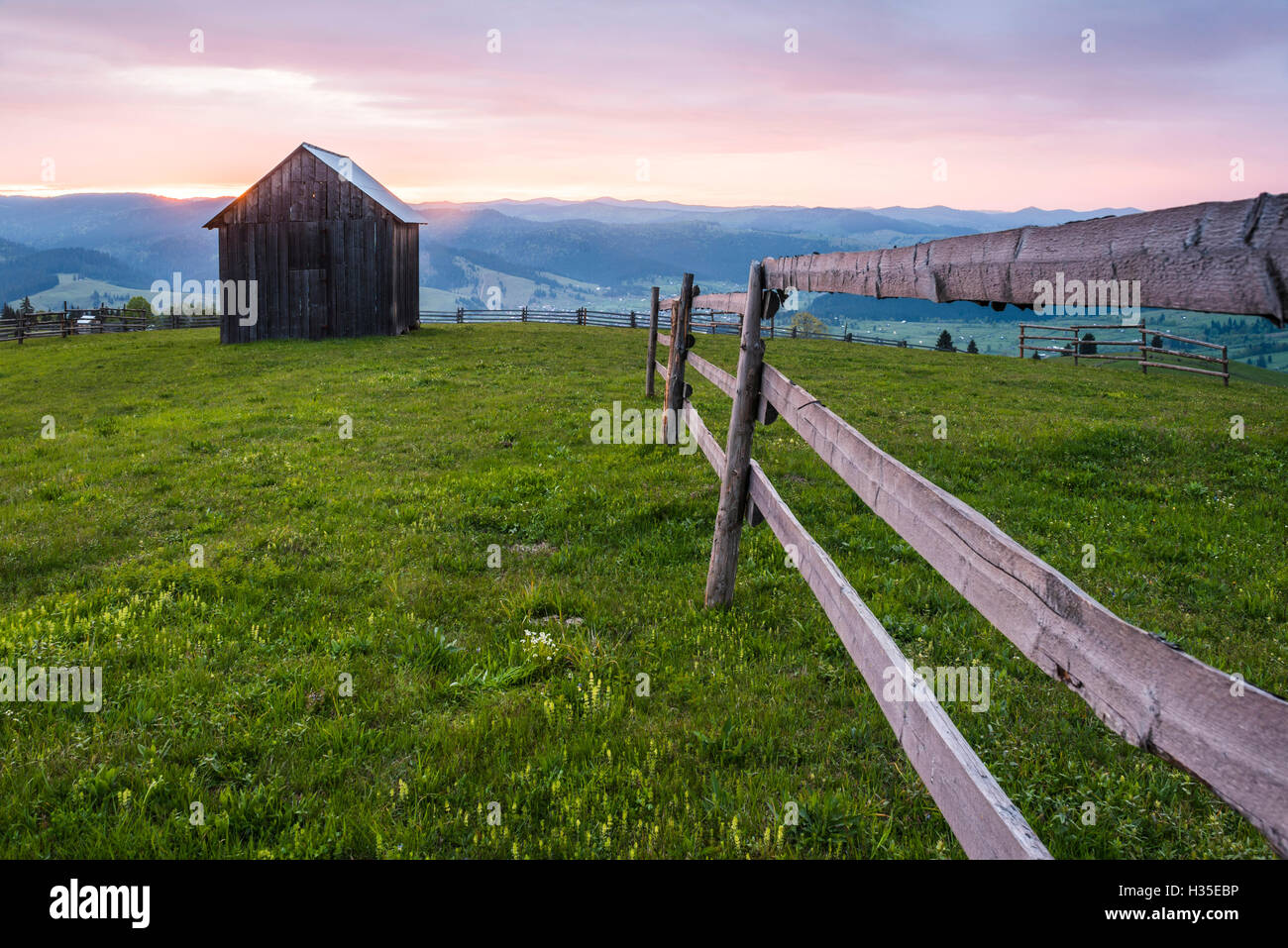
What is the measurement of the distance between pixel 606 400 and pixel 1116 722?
1555 centimetres

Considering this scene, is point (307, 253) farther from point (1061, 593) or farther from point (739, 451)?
point (1061, 593)

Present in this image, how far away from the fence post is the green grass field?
83 cm

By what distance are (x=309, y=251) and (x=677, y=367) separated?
27.8 metres

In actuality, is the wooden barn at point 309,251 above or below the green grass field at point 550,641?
above

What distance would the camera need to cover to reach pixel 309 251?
34.0m

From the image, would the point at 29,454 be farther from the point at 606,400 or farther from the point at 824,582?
the point at 824,582

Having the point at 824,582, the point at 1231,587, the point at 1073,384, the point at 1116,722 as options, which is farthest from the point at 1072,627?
the point at 1073,384

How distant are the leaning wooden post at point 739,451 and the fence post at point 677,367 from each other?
18.9 ft

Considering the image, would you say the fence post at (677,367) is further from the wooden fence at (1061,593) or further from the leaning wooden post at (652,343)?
the wooden fence at (1061,593)

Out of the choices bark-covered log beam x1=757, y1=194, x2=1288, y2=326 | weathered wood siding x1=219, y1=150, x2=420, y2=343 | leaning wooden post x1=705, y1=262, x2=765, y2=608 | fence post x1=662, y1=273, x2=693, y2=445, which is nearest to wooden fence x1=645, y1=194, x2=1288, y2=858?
bark-covered log beam x1=757, y1=194, x2=1288, y2=326

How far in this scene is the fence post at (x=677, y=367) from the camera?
38.8 ft

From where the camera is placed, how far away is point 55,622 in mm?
6004

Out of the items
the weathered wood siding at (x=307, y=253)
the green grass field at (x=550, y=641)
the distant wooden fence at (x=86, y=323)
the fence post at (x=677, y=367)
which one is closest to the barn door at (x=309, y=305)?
the weathered wood siding at (x=307, y=253)

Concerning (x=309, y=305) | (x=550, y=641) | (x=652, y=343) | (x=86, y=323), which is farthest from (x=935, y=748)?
(x=86, y=323)
